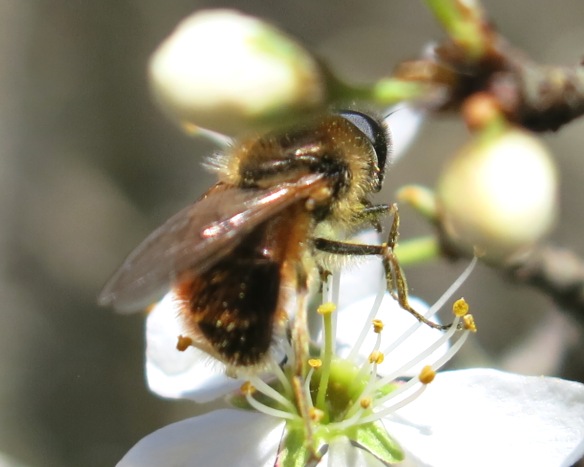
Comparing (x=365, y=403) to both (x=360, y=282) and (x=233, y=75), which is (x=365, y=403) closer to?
(x=360, y=282)

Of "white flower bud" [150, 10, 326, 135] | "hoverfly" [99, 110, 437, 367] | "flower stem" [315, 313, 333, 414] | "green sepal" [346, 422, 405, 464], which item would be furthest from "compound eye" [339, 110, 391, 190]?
"green sepal" [346, 422, 405, 464]

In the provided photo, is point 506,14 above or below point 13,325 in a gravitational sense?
above

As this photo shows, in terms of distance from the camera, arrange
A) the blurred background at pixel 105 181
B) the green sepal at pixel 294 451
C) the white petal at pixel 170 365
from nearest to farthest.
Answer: the green sepal at pixel 294 451, the white petal at pixel 170 365, the blurred background at pixel 105 181

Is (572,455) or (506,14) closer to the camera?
(572,455)

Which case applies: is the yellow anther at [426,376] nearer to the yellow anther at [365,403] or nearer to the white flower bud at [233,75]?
the yellow anther at [365,403]

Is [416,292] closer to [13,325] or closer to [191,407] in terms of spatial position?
[191,407]

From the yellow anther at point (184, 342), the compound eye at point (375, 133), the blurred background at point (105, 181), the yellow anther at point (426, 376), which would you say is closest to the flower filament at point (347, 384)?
the yellow anther at point (426, 376)

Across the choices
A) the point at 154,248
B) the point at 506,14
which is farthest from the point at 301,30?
the point at 154,248
